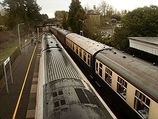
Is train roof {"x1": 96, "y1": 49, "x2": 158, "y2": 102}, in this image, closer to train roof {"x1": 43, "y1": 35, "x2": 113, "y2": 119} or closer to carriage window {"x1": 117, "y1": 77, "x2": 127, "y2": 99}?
carriage window {"x1": 117, "y1": 77, "x2": 127, "y2": 99}

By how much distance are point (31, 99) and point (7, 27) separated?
4433 cm

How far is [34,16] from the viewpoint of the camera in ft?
227

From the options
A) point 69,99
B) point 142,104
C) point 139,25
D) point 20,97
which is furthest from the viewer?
point 139,25

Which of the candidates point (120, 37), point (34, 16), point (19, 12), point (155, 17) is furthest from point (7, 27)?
point (155, 17)

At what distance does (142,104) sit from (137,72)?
1.50m

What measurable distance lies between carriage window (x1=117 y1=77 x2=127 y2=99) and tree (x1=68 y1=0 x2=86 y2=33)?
106ft

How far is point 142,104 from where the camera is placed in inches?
299

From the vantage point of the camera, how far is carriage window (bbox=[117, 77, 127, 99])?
29.9 ft

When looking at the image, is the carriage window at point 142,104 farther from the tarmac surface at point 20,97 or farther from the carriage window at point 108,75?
the tarmac surface at point 20,97

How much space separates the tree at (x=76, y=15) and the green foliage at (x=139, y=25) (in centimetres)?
1786

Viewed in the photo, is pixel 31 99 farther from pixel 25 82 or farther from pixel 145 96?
pixel 145 96

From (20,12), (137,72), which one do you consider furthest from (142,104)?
(20,12)

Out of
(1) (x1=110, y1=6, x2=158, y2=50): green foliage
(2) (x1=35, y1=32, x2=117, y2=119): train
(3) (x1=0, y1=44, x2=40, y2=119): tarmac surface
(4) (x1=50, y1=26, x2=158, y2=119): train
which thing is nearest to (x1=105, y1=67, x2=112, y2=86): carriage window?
(4) (x1=50, y1=26, x2=158, y2=119): train

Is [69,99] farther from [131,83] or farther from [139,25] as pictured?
[139,25]
